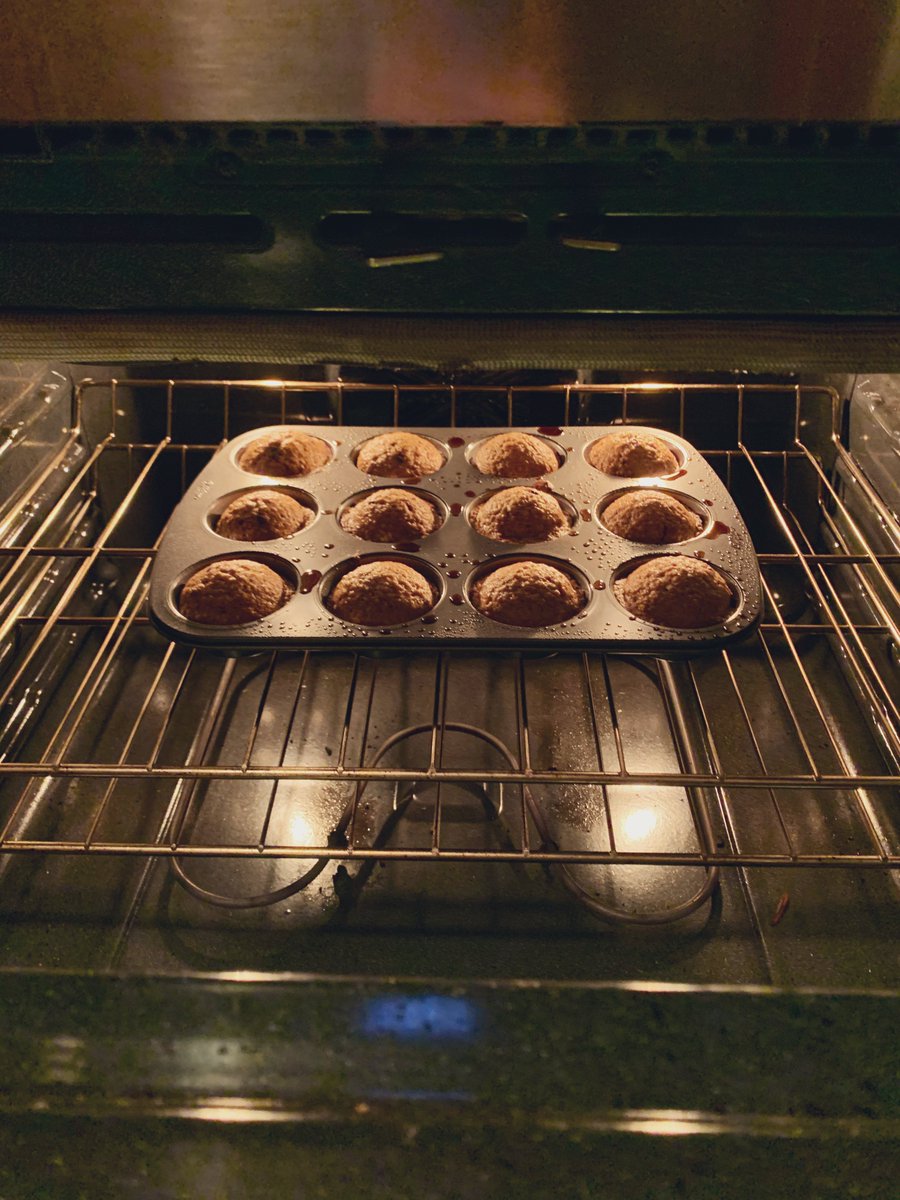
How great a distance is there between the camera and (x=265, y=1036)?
3.60 feet

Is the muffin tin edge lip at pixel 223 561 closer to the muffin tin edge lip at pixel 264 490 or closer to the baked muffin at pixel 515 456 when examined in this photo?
the muffin tin edge lip at pixel 264 490

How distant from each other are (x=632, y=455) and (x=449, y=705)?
0.73 metres

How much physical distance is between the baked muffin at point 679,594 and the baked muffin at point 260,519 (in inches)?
28.9

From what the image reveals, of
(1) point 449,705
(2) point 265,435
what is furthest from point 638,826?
(2) point 265,435

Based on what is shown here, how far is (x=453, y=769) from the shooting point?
5.47 ft

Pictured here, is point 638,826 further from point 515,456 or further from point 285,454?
point 285,454

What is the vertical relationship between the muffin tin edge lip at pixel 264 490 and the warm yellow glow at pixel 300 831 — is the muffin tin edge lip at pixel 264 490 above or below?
above

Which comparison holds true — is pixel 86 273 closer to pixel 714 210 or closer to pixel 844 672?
pixel 714 210

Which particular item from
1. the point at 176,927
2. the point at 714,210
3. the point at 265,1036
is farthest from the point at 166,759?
the point at 714,210

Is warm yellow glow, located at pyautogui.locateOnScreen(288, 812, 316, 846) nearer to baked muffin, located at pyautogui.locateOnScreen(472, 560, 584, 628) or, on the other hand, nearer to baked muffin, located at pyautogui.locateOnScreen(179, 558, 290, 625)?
baked muffin, located at pyautogui.locateOnScreen(179, 558, 290, 625)

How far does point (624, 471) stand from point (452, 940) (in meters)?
1.11

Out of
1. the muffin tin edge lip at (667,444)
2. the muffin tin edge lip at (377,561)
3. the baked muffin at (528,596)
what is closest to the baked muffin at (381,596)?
the muffin tin edge lip at (377,561)

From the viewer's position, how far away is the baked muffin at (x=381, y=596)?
154 cm

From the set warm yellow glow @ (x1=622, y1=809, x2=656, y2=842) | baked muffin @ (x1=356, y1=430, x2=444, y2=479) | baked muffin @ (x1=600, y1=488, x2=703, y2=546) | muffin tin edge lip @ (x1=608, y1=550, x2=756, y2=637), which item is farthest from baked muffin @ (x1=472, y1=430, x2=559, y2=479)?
warm yellow glow @ (x1=622, y1=809, x2=656, y2=842)
